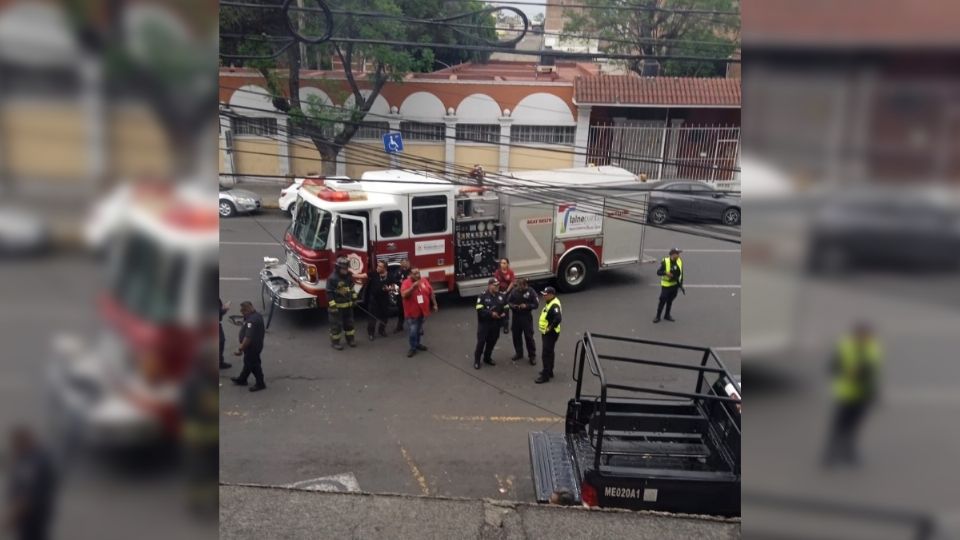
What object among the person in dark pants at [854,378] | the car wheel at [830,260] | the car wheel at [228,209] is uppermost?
the car wheel at [830,260]

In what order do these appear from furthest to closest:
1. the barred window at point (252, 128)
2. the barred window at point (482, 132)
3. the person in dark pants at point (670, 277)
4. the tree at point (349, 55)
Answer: the barred window at point (482, 132) < the barred window at point (252, 128) < the person in dark pants at point (670, 277) < the tree at point (349, 55)

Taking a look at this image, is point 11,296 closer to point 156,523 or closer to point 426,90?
point 156,523

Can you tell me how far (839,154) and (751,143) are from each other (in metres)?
0.14

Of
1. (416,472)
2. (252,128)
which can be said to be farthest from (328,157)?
(416,472)

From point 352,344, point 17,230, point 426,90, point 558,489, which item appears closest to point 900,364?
point 17,230

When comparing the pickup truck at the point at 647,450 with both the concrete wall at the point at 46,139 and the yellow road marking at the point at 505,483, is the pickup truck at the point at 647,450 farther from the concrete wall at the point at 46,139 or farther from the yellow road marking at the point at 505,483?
the concrete wall at the point at 46,139

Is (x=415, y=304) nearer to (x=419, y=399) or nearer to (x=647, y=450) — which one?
(x=419, y=399)

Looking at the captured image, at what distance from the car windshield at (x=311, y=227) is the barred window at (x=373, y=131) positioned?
194cm

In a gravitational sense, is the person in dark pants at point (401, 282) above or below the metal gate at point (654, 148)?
below

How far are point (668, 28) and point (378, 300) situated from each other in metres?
6.26

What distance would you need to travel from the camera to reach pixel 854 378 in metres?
1.04

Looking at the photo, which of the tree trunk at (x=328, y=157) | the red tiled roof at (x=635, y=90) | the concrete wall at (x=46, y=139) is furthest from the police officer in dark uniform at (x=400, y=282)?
the concrete wall at (x=46, y=139)

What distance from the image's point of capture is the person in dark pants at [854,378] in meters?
1.01

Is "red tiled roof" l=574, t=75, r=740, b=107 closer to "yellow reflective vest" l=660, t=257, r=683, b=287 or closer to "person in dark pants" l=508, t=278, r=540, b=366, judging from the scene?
"yellow reflective vest" l=660, t=257, r=683, b=287
